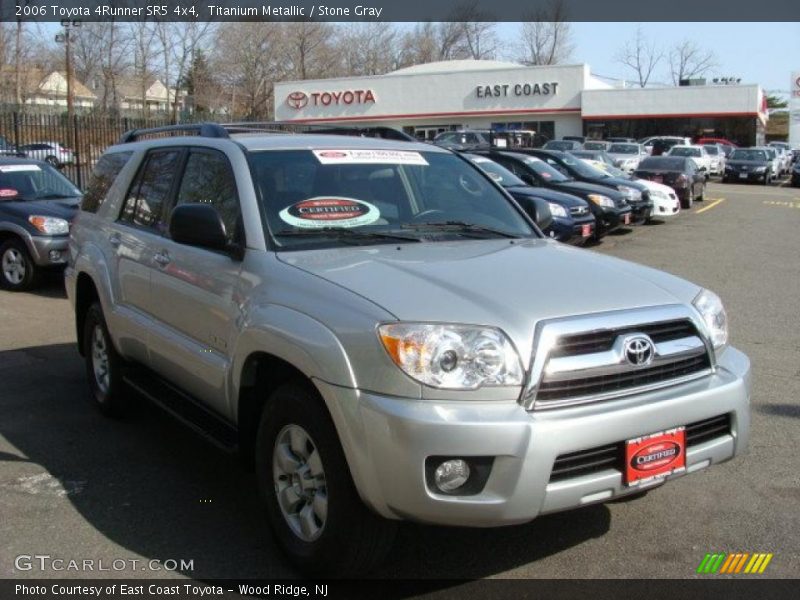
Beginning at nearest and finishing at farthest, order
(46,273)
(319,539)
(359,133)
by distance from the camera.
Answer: (319,539), (359,133), (46,273)

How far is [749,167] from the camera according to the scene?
34188 millimetres

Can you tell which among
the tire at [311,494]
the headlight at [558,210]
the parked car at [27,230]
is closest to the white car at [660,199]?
the headlight at [558,210]

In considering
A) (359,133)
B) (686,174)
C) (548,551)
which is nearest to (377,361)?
(548,551)

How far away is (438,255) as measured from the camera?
12.6ft

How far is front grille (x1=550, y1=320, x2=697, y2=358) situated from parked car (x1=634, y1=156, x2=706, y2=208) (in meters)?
19.7

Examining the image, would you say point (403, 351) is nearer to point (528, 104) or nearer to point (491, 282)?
point (491, 282)

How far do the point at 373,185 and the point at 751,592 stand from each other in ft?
8.56

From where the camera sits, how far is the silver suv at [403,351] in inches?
117

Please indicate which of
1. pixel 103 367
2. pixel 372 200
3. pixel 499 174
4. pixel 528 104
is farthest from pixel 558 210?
pixel 528 104

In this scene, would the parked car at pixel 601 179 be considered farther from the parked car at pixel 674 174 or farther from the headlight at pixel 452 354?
the headlight at pixel 452 354

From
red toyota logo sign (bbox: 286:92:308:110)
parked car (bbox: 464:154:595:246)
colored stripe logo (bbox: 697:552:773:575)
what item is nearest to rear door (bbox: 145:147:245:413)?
colored stripe logo (bbox: 697:552:773:575)

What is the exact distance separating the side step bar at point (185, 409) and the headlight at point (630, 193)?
13775 mm

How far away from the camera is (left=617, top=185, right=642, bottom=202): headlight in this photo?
17203 millimetres

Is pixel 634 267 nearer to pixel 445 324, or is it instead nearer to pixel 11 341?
pixel 445 324
